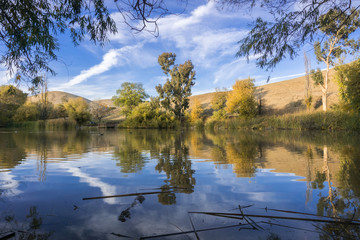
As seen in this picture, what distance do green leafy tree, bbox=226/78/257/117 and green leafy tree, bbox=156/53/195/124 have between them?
8336 mm

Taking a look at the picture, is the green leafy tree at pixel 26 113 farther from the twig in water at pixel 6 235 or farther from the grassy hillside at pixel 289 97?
the twig in water at pixel 6 235

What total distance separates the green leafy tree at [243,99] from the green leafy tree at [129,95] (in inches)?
1035

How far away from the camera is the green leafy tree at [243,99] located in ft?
107

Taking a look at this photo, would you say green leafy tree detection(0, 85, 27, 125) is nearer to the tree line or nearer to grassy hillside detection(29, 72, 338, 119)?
the tree line

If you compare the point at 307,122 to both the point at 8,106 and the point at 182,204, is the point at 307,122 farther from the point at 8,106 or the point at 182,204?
the point at 8,106

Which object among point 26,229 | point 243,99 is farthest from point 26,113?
point 26,229

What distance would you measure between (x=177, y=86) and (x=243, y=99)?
1156 cm

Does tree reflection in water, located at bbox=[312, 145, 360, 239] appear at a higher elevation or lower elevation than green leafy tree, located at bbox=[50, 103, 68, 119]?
lower

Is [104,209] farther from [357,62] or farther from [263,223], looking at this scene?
[357,62]

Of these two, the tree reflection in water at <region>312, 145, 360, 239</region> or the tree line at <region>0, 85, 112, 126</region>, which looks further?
the tree line at <region>0, 85, 112, 126</region>

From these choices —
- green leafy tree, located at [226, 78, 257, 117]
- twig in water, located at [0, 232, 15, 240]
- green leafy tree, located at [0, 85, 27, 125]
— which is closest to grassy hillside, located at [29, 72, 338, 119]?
green leafy tree, located at [0, 85, 27, 125]

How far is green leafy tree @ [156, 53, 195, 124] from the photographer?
126ft

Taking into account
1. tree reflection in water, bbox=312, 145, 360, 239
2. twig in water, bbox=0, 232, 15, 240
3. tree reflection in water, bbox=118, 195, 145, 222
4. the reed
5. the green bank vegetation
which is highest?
the green bank vegetation

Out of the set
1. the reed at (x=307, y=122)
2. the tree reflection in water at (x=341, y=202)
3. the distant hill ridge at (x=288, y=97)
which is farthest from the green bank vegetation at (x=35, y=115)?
the tree reflection in water at (x=341, y=202)
